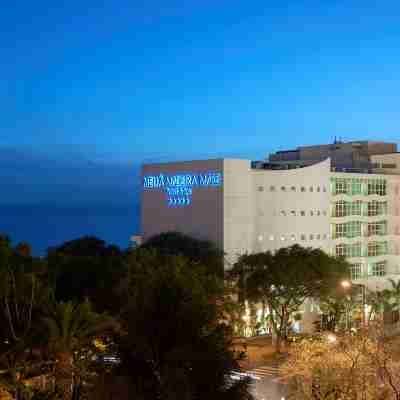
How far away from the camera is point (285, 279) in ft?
180

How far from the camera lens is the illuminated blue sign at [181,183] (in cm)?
6475

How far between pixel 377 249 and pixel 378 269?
236 centimetres

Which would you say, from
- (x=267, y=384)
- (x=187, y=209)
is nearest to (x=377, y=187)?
(x=187, y=209)

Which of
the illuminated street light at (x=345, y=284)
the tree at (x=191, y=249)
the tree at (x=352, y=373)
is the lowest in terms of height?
the tree at (x=352, y=373)

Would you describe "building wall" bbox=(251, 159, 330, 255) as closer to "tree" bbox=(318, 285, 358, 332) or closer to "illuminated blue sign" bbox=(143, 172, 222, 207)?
"illuminated blue sign" bbox=(143, 172, 222, 207)

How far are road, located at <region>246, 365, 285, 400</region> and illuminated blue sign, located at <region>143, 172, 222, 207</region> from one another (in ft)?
67.3

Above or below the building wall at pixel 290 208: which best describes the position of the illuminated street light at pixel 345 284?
below

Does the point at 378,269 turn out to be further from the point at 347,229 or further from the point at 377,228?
the point at 347,229

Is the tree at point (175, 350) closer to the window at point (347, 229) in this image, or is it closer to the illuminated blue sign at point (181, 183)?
the illuminated blue sign at point (181, 183)

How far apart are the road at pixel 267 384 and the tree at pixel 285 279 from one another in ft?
20.0

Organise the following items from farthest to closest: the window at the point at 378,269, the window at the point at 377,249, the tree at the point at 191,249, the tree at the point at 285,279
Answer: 1. the window at the point at 378,269
2. the window at the point at 377,249
3. the tree at the point at 191,249
4. the tree at the point at 285,279

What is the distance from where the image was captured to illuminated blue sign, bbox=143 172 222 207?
64.8 m

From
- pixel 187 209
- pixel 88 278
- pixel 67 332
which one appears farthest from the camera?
pixel 187 209

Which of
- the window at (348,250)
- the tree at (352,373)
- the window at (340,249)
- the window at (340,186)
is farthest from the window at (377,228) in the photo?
the tree at (352,373)
